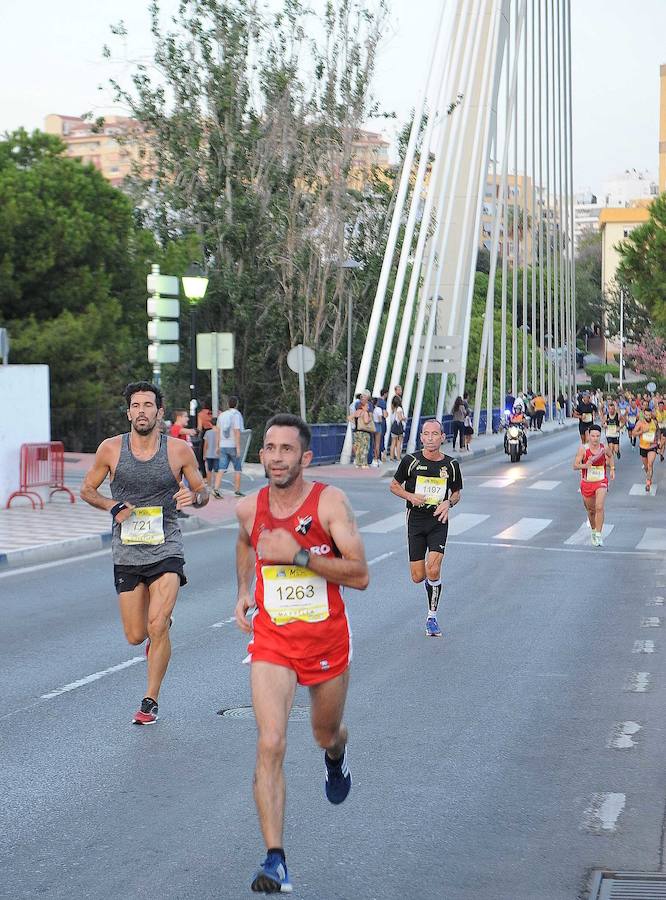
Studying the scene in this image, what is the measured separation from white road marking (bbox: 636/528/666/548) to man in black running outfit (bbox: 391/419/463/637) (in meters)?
7.63

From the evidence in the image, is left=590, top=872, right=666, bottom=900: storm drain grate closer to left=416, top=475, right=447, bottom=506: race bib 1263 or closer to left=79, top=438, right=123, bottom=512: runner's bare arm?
left=79, top=438, right=123, bottom=512: runner's bare arm

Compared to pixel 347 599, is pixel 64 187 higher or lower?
higher

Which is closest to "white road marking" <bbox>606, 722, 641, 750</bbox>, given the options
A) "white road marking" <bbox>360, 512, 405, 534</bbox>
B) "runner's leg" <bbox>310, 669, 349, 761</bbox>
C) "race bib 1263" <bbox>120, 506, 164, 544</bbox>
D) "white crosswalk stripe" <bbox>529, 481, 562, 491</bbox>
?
"runner's leg" <bbox>310, 669, 349, 761</bbox>

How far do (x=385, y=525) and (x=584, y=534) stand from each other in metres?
3.06

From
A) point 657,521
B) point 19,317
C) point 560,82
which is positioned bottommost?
point 657,521

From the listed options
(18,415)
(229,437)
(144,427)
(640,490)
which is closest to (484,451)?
(640,490)

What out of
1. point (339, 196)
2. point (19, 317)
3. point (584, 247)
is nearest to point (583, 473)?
point (19, 317)

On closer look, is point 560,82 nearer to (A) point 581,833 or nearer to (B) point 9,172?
(B) point 9,172

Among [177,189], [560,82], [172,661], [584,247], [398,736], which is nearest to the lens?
[398,736]

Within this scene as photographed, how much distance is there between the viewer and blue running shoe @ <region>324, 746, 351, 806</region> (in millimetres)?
6023

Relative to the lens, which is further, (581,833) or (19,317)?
(19,317)

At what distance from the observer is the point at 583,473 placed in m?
18.9

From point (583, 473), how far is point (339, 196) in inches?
978

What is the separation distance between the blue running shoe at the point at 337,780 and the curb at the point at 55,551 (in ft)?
35.5
